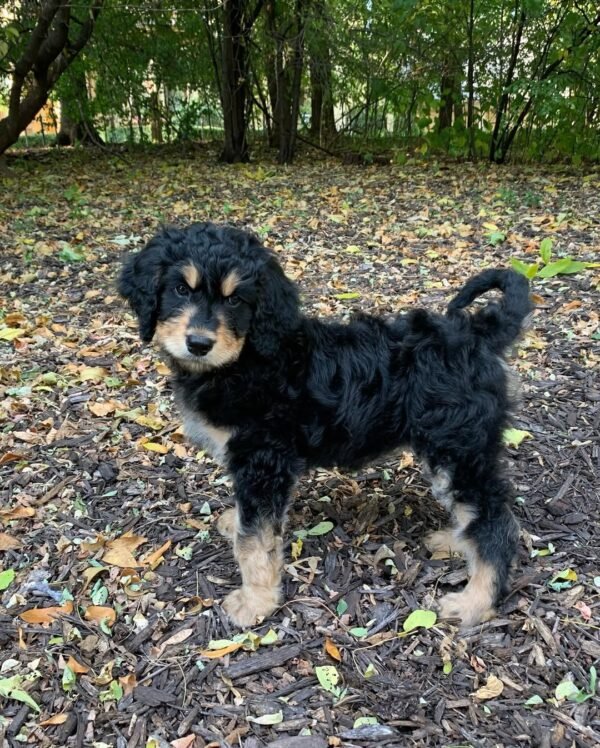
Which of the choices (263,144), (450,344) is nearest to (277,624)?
(450,344)

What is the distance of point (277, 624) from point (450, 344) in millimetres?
1767

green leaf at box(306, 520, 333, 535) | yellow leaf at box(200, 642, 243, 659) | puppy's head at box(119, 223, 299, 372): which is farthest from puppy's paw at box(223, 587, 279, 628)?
puppy's head at box(119, 223, 299, 372)

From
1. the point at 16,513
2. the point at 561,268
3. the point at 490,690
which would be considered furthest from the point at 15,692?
the point at 561,268

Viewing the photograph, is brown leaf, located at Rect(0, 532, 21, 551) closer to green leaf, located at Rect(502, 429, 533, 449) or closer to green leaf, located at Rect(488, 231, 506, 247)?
green leaf, located at Rect(502, 429, 533, 449)

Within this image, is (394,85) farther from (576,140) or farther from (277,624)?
(277,624)

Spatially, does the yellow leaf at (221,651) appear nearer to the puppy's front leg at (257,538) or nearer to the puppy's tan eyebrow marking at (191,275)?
the puppy's front leg at (257,538)

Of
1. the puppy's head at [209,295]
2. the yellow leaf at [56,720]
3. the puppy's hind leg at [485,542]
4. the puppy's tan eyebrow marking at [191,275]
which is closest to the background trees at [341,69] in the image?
the puppy's head at [209,295]

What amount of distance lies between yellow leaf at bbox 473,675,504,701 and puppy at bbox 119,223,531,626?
385mm

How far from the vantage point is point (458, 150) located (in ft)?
49.5

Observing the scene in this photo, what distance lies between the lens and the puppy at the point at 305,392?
131 inches

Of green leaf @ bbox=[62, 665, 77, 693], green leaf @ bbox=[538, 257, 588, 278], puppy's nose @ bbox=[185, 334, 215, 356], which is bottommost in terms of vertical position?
green leaf @ bbox=[62, 665, 77, 693]

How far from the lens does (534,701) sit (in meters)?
2.97

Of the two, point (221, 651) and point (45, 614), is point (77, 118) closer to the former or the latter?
point (45, 614)

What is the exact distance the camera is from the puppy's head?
325 cm
